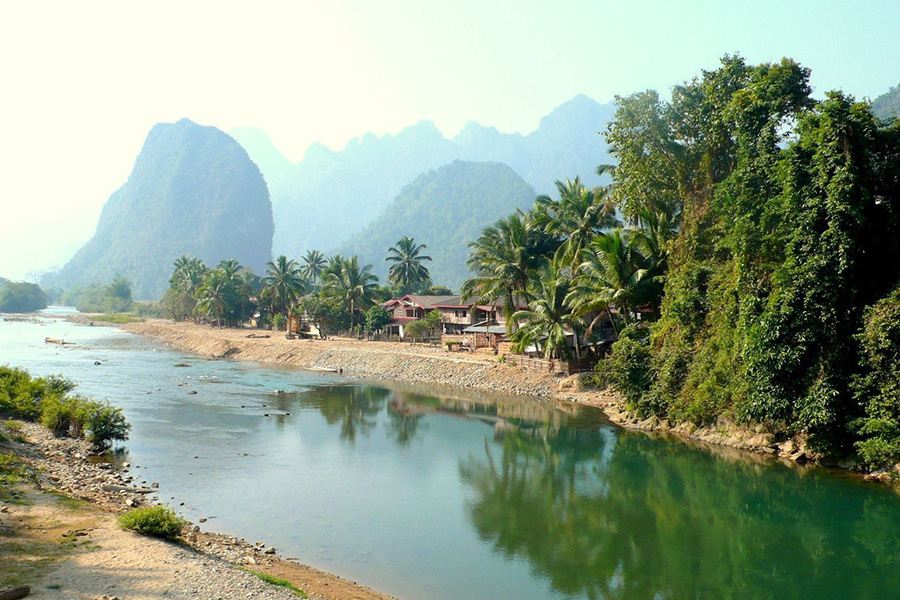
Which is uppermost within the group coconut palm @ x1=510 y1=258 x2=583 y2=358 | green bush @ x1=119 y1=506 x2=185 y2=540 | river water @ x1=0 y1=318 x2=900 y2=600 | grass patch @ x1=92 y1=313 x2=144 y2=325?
coconut palm @ x1=510 y1=258 x2=583 y2=358

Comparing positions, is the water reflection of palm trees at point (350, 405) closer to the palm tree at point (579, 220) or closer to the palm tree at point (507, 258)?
the palm tree at point (507, 258)

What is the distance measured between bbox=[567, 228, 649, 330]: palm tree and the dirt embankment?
682 centimetres

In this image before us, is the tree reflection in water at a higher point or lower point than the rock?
lower

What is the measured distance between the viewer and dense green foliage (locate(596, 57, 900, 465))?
74.5 ft

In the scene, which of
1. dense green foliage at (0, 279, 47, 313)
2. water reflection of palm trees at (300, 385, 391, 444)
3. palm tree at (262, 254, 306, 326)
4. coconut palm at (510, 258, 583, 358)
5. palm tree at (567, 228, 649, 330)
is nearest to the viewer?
water reflection of palm trees at (300, 385, 391, 444)

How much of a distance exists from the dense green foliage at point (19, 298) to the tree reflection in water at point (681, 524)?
15877 centimetres

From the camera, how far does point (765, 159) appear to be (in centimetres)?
2630

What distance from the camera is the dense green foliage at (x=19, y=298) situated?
150 meters

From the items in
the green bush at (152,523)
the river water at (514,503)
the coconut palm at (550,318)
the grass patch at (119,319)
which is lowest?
the river water at (514,503)

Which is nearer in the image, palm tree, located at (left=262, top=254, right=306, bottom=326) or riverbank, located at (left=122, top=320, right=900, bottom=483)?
riverbank, located at (left=122, top=320, right=900, bottom=483)

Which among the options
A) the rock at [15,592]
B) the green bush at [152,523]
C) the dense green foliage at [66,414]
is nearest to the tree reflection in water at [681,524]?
the green bush at [152,523]

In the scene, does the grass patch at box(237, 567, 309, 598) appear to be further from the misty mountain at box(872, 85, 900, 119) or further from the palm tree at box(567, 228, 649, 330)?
the misty mountain at box(872, 85, 900, 119)

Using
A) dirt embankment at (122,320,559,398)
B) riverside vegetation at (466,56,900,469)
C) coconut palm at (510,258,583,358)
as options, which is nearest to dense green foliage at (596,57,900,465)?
riverside vegetation at (466,56,900,469)

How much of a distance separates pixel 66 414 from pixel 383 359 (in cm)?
3287
